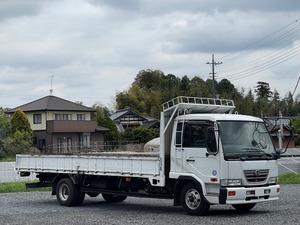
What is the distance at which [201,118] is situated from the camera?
621 inches

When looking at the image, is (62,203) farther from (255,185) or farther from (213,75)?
(213,75)

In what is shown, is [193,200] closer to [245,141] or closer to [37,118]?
[245,141]

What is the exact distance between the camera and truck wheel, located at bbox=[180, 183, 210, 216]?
1530cm

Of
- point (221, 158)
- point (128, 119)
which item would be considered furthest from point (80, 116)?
point (221, 158)

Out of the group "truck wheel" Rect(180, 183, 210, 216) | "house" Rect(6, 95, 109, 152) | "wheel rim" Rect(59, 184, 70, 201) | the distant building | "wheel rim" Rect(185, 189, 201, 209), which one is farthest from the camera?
the distant building

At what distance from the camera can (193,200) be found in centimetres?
1555

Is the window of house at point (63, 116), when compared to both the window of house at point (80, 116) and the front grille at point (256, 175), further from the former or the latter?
the front grille at point (256, 175)

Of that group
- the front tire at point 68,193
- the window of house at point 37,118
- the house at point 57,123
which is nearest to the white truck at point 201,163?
the front tire at point 68,193

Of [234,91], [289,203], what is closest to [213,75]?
[234,91]

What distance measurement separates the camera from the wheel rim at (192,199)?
15.4m

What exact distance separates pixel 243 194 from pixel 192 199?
1.39m

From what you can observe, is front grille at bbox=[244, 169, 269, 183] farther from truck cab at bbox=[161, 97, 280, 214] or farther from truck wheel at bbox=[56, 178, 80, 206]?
truck wheel at bbox=[56, 178, 80, 206]

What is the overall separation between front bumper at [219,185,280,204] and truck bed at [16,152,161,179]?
2.12m

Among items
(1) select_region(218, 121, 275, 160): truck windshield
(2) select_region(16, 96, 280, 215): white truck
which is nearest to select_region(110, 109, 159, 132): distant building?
(2) select_region(16, 96, 280, 215): white truck
